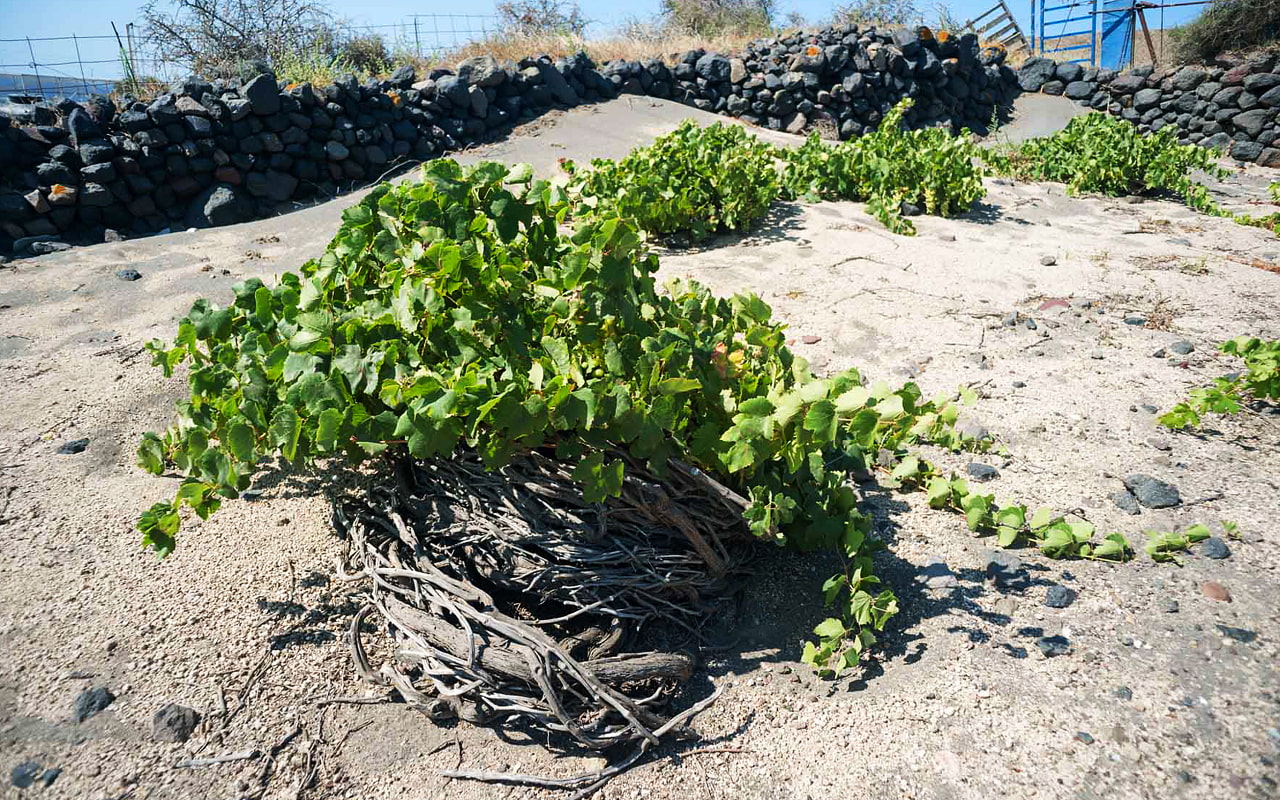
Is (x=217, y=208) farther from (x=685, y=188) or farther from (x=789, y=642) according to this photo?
(x=789, y=642)

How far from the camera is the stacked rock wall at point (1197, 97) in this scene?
10.1 meters

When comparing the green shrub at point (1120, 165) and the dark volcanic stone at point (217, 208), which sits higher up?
the dark volcanic stone at point (217, 208)

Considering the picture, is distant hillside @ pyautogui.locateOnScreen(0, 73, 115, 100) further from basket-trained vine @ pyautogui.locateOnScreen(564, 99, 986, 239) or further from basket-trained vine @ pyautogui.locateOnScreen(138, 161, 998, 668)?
basket-trained vine @ pyautogui.locateOnScreen(138, 161, 998, 668)

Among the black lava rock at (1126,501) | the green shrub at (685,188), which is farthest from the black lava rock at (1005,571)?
the green shrub at (685,188)

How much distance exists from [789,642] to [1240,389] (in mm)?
2068

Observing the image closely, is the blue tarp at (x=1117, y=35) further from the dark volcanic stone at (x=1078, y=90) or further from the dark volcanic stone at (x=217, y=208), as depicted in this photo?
the dark volcanic stone at (x=217, y=208)

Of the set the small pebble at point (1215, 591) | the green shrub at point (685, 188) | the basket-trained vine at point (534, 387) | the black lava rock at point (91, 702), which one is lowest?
the small pebble at point (1215, 591)

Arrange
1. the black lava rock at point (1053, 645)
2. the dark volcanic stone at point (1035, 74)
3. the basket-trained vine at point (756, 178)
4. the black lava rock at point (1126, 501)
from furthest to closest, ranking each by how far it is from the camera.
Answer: the dark volcanic stone at point (1035, 74) → the basket-trained vine at point (756, 178) → the black lava rock at point (1126, 501) → the black lava rock at point (1053, 645)

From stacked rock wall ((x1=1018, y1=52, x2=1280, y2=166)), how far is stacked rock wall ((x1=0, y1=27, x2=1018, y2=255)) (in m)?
2.80

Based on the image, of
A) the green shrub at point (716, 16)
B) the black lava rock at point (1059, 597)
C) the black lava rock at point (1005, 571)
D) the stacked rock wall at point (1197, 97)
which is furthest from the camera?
the green shrub at point (716, 16)

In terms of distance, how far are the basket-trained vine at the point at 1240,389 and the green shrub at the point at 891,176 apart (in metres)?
2.76

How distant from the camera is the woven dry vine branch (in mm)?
1641

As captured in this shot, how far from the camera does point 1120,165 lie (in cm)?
633

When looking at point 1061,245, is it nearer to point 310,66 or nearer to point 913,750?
point 913,750
